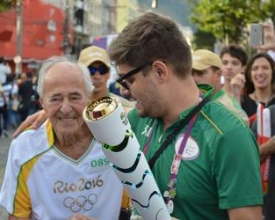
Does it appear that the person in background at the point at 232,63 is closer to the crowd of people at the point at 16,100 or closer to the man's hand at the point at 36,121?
the man's hand at the point at 36,121

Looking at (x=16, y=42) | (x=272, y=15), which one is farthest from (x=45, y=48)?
(x=272, y=15)

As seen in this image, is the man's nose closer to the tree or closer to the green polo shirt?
the green polo shirt

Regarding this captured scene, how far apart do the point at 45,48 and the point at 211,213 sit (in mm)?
38125

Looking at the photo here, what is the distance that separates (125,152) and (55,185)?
3.15 ft

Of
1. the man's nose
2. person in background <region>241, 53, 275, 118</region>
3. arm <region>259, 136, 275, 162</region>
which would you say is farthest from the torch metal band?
person in background <region>241, 53, 275, 118</region>

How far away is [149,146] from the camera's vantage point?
2.61m

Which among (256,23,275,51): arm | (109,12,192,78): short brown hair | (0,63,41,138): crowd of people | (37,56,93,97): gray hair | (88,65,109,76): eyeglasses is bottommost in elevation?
(0,63,41,138): crowd of people

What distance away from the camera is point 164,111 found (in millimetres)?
2492

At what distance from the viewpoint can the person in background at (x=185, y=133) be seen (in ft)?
7.57

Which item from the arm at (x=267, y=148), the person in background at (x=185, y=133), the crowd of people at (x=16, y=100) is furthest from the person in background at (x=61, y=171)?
the crowd of people at (x=16, y=100)

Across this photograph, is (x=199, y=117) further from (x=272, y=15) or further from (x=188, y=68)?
(x=272, y=15)

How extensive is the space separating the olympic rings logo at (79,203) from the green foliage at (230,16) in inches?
876

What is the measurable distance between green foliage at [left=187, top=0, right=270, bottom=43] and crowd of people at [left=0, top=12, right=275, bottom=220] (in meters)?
22.2

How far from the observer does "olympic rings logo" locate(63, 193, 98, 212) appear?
10.00 feet
